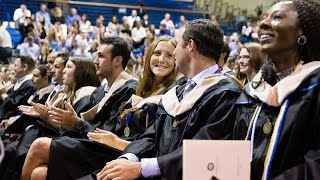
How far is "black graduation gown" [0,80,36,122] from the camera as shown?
20.9 feet

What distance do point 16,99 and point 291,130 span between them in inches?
194

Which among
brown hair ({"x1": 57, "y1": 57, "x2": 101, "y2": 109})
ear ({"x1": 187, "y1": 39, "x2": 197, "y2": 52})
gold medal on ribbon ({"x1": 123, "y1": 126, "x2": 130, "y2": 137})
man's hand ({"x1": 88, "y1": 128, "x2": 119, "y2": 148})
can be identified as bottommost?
gold medal on ribbon ({"x1": 123, "y1": 126, "x2": 130, "y2": 137})

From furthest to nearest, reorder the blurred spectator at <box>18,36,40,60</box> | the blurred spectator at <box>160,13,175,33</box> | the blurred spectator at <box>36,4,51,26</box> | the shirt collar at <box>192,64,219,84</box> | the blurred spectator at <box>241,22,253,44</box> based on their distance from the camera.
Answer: the blurred spectator at <box>241,22,253,44</box> < the blurred spectator at <box>160,13,175,33</box> < the blurred spectator at <box>36,4,51,26</box> < the blurred spectator at <box>18,36,40,60</box> < the shirt collar at <box>192,64,219,84</box>

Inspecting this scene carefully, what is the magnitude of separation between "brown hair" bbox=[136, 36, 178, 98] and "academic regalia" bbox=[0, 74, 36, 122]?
3.12m

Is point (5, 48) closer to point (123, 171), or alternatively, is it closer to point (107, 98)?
point (107, 98)

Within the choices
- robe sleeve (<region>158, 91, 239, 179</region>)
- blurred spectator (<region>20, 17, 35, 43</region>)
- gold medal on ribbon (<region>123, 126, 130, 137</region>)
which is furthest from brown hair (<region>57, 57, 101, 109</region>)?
blurred spectator (<region>20, 17, 35, 43</region>)

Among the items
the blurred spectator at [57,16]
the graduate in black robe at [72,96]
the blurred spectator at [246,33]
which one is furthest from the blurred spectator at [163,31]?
the graduate in black robe at [72,96]

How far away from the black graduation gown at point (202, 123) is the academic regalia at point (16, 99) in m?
3.97

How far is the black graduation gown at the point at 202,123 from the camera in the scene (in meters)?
2.49

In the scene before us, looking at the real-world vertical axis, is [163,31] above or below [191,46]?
below

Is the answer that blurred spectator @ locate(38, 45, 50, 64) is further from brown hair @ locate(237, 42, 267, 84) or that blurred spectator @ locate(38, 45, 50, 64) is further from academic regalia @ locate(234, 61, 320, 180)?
academic regalia @ locate(234, 61, 320, 180)

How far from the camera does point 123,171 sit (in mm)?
2559

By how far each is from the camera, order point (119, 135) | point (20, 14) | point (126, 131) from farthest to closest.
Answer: point (20, 14) → point (119, 135) → point (126, 131)

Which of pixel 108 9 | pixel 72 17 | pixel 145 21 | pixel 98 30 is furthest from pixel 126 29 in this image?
pixel 108 9
